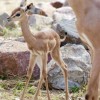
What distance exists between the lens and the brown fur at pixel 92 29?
269cm

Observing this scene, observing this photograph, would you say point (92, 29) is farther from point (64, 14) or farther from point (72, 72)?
point (64, 14)

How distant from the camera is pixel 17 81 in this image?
16.9ft

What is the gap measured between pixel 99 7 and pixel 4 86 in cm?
244

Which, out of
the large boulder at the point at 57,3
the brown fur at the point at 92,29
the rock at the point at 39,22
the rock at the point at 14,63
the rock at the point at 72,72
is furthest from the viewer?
the large boulder at the point at 57,3

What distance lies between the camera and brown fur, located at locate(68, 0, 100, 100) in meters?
2.69

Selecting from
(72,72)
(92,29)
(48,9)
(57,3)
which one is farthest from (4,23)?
(92,29)

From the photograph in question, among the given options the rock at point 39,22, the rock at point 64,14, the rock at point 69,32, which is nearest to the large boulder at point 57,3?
the rock at point 64,14

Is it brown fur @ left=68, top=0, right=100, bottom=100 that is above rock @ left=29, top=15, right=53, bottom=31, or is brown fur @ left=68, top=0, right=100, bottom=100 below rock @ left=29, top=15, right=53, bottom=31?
above

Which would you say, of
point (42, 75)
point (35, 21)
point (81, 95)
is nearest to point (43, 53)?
point (42, 75)

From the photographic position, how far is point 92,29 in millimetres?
2701

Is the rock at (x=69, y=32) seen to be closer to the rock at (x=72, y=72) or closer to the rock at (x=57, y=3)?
the rock at (x=72, y=72)

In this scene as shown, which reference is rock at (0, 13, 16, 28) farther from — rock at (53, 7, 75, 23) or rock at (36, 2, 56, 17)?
rock at (36, 2, 56, 17)

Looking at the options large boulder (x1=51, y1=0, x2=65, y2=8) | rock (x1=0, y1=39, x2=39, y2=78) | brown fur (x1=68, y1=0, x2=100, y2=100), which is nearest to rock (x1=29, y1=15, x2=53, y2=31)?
rock (x1=0, y1=39, x2=39, y2=78)

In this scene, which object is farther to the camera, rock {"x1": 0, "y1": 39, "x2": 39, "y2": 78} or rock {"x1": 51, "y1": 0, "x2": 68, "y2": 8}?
rock {"x1": 51, "y1": 0, "x2": 68, "y2": 8}
